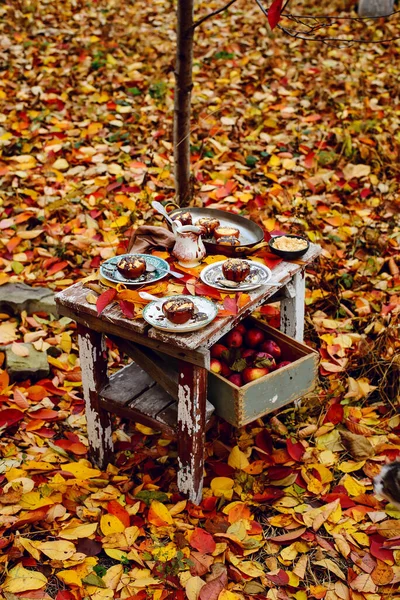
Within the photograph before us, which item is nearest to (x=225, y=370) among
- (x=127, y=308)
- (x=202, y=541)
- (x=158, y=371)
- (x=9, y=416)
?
(x=158, y=371)

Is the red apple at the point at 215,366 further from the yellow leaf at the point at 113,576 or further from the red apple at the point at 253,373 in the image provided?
the yellow leaf at the point at 113,576

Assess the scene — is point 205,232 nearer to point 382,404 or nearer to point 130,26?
point 382,404

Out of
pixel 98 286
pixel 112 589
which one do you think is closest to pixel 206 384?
pixel 98 286

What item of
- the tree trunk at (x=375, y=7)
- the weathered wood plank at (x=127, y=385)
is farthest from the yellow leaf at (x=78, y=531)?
the tree trunk at (x=375, y=7)

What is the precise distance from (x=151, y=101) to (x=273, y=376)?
3.53 metres

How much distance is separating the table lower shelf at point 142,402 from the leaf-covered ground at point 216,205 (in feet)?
0.97

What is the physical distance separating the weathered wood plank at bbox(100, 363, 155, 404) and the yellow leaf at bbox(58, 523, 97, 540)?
0.46 meters

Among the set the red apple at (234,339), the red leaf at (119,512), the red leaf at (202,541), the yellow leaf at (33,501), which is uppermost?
the red apple at (234,339)

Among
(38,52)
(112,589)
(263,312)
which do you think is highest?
(38,52)

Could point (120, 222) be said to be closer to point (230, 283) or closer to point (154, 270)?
point (154, 270)

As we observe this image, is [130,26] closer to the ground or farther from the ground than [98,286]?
farther from the ground

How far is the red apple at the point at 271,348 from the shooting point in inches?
107

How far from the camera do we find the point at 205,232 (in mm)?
2830

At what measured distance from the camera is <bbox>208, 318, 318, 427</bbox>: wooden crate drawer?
7.88 feet
